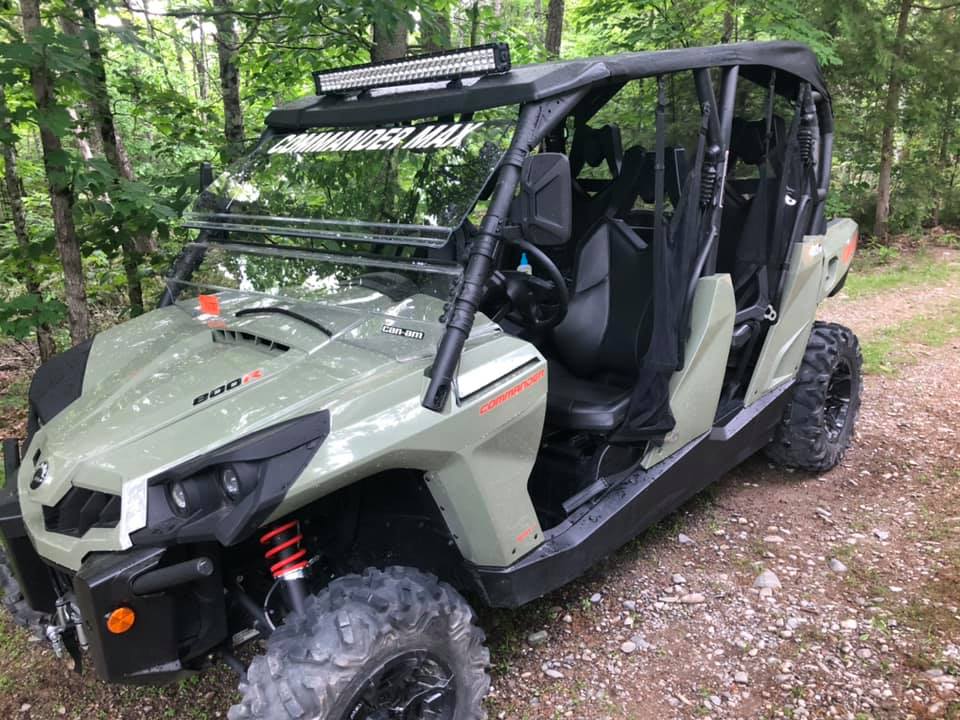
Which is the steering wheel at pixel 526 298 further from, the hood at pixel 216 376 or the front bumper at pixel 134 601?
the front bumper at pixel 134 601

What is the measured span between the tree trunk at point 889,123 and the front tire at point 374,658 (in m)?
9.99

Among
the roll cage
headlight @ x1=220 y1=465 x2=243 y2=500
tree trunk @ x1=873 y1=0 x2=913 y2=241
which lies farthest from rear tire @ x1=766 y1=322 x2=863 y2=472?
tree trunk @ x1=873 y1=0 x2=913 y2=241

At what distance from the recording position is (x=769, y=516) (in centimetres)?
381

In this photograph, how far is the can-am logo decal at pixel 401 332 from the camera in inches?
92.4

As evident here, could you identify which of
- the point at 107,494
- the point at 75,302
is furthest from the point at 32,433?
the point at 75,302

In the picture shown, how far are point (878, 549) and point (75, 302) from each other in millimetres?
4662

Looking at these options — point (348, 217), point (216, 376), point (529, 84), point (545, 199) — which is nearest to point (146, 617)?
Result: point (216, 376)

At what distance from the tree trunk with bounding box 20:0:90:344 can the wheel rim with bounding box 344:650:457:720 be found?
3.17 m

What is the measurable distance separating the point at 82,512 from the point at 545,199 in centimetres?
155

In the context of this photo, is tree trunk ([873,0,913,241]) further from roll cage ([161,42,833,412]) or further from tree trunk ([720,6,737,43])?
roll cage ([161,42,833,412])

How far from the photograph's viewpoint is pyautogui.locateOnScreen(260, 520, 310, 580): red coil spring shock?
6.90 ft

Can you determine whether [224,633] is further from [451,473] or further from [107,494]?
[451,473]

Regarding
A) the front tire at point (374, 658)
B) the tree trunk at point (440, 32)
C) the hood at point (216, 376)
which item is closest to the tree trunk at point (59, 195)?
the hood at point (216, 376)

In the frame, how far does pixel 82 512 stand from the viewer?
205cm
